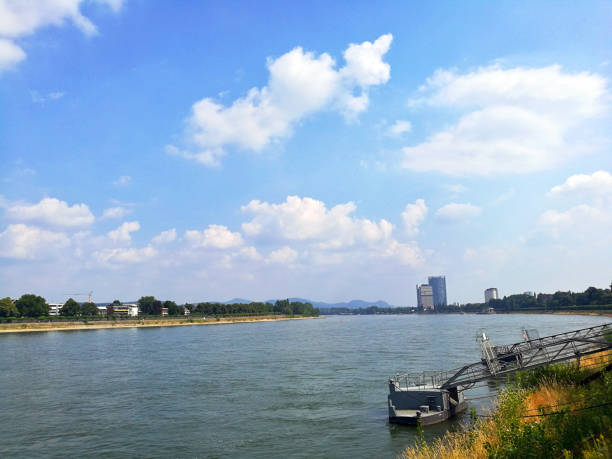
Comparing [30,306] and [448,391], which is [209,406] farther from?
[30,306]

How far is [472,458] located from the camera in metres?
16.6

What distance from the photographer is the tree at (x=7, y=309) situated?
595 feet

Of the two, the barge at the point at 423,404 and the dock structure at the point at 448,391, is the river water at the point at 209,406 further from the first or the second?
the dock structure at the point at 448,391

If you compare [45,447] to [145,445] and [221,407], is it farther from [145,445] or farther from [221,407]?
[221,407]

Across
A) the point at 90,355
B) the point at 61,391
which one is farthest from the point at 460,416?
the point at 90,355

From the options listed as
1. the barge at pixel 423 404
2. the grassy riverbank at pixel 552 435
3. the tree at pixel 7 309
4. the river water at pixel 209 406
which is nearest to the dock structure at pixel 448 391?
the barge at pixel 423 404

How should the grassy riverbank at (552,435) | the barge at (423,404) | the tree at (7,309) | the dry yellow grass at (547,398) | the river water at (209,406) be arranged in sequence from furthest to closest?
the tree at (7,309) → the barge at (423,404) → the river water at (209,406) → the dry yellow grass at (547,398) → the grassy riverbank at (552,435)

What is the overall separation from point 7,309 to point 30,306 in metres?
9.88

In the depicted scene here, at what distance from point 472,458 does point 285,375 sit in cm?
4193

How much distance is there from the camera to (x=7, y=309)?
7160 inches

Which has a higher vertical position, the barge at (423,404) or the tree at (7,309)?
the tree at (7,309)

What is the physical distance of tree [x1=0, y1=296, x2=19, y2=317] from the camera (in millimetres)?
181375

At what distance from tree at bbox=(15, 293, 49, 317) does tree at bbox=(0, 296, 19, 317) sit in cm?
223

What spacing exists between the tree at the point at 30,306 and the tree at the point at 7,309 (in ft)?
7.31
